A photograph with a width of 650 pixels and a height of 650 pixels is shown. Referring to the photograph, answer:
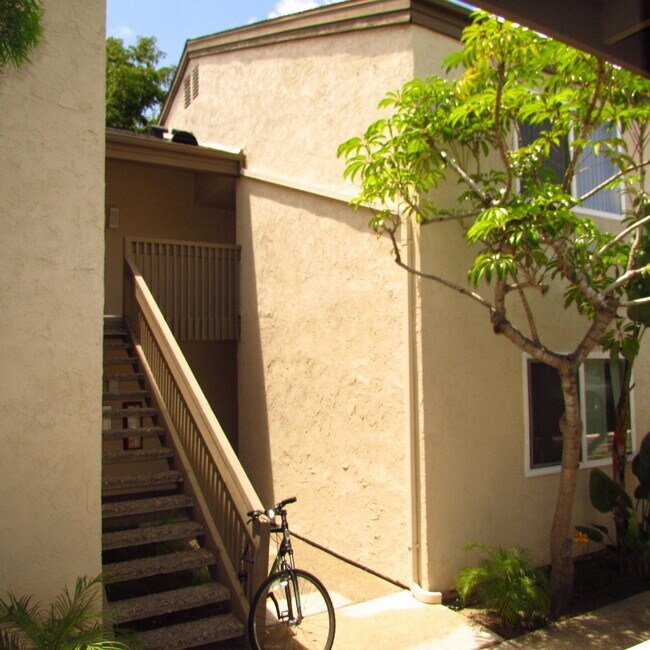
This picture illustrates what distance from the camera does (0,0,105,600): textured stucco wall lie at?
4031mm

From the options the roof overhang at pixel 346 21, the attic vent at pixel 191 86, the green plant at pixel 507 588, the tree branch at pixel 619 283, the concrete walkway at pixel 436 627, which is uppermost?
the attic vent at pixel 191 86

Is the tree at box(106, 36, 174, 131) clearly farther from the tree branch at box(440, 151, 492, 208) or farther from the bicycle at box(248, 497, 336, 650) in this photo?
the bicycle at box(248, 497, 336, 650)

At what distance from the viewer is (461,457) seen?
6371mm

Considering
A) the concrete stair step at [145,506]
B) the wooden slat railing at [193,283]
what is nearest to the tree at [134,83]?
the wooden slat railing at [193,283]

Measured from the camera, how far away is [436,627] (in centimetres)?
548

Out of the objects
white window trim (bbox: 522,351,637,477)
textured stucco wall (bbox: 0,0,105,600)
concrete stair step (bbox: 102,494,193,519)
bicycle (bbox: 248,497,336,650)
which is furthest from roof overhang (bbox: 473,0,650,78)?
concrete stair step (bbox: 102,494,193,519)

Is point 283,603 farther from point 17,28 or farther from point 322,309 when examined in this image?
point 17,28

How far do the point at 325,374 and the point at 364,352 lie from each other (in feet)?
2.55

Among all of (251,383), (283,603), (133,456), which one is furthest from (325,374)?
(283,603)

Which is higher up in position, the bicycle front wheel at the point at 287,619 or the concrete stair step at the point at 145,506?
the concrete stair step at the point at 145,506

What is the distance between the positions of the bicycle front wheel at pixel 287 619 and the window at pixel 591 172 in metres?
5.30

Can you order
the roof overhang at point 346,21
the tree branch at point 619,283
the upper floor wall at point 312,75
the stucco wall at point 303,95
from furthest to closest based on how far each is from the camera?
the stucco wall at point 303,95 → the upper floor wall at point 312,75 → the roof overhang at point 346,21 → the tree branch at point 619,283

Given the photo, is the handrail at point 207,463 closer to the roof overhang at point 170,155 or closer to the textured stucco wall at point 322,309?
the textured stucco wall at point 322,309

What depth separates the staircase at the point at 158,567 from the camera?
4.65 metres
